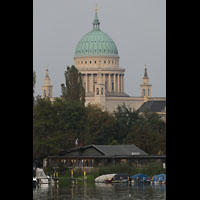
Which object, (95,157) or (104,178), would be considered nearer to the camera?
(104,178)

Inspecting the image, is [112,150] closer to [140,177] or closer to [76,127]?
[140,177]

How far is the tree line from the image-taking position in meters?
80.0

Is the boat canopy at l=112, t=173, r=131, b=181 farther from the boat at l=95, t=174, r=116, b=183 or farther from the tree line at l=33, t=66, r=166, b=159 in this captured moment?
the tree line at l=33, t=66, r=166, b=159

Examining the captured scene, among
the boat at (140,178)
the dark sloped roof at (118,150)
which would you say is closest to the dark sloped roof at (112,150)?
the dark sloped roof at (118,150)

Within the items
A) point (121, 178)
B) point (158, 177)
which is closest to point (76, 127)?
point (121, 178)

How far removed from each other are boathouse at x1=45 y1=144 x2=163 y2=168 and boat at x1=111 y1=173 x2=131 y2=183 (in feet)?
28.0

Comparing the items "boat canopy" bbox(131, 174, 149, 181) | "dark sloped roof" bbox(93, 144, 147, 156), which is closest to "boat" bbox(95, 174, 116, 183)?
"boat canopy" bbox(131, 174, 149, 181)

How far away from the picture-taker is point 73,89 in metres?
110

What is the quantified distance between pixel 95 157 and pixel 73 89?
32274 millimetres

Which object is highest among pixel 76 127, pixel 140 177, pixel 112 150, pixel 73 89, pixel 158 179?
pixel 73 89
